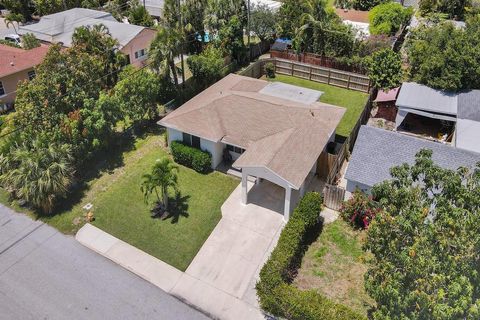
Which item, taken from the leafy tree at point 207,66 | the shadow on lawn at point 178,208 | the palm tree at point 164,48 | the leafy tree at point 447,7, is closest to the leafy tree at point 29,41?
the palm tree at point 164,48

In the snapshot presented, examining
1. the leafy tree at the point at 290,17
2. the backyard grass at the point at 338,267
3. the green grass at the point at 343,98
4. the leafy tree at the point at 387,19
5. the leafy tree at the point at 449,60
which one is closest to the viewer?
the backyard grass at the point at 338,267

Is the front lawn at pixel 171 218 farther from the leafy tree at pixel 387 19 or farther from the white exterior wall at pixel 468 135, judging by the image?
the leafy tree at pixel 387 19

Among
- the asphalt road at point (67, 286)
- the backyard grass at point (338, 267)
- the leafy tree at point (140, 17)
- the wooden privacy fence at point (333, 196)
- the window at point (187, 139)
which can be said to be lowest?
the asphalt road at point (67, 286)

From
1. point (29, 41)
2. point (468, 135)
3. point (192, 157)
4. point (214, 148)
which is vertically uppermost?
point (29, 41)

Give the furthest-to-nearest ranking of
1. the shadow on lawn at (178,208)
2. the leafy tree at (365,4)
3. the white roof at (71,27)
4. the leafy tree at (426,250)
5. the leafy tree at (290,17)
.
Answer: the leafy tree at (365,4), the leafy tree at (290,17), the white roof at (71,27), the shadow on lawn at (178,208), the leafy tree at (426,250)

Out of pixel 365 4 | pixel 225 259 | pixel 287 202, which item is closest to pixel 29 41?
pixel 225 259

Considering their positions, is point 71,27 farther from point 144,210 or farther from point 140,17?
point 144,210

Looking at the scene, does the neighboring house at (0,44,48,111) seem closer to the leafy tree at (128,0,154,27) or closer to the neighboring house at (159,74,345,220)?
the leafy tree at (128,0,154,27)
